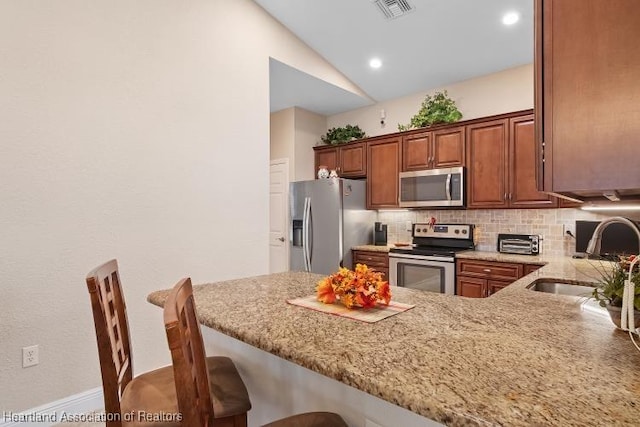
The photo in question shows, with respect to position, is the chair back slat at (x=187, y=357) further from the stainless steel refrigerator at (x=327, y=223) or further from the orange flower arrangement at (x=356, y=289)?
the stainless steel refrigerator at (x=327, y=223)

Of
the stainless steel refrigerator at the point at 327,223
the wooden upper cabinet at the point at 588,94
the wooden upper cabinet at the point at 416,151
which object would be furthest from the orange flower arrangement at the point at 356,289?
the wooden upper cabinet at the point at 416,151

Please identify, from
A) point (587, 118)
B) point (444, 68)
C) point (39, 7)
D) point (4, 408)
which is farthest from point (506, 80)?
point (4, 408)

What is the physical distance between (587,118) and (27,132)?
8.87ft

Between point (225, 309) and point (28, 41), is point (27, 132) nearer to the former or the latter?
point (28, 41)

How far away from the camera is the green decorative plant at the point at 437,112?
12.7 ft

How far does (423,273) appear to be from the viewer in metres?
3.65

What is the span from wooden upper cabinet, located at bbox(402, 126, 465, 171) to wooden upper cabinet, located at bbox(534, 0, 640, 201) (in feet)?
→ 9.80

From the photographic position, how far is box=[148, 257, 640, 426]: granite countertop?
626mm

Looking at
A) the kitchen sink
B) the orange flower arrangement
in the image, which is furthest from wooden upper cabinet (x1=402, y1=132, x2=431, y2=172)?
the orange flower arrangement

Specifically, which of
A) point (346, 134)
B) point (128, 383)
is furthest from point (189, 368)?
point (346, 134)

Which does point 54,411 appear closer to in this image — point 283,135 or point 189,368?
point 189,368

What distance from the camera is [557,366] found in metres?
0.78

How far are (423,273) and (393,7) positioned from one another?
2.53 metres

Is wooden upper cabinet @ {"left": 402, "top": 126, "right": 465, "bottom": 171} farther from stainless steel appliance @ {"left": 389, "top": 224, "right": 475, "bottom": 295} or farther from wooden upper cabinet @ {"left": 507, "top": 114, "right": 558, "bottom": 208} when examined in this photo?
stainless steel appliance @ {"left": 389, "top": 224, "right": 475, "bottom": 295}
